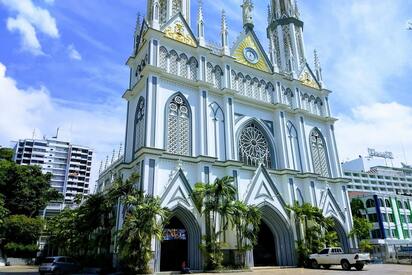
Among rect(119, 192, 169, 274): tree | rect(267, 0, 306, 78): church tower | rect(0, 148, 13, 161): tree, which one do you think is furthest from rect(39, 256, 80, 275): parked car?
rect(267, 0, 306, 78): church tower

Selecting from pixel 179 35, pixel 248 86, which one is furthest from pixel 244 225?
pixel 179 35

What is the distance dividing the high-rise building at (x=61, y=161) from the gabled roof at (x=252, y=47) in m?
82.0

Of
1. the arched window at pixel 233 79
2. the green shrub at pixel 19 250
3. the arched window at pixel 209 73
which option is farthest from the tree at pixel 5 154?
the arched window at pixel 233 79

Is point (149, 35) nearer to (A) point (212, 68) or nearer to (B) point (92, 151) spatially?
(A) point (212, 68)

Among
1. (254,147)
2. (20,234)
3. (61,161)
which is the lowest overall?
(20,234)

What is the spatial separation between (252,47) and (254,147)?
1050 cm

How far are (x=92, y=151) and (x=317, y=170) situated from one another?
93013 millimetres

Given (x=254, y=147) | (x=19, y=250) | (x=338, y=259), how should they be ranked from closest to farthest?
(x=338, y=259) < (x=254, y=147) < (x=19, y=250)

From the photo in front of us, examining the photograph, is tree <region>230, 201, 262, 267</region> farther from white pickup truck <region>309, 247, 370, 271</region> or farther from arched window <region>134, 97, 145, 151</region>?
arched window <region>134, 97, 145, 151</region>

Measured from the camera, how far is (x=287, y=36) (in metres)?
38.3

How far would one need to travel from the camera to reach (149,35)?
1023 inches

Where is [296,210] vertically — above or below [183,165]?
below

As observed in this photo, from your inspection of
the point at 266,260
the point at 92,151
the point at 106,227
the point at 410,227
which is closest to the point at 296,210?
the point at 266,260

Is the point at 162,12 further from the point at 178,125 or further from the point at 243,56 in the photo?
the point at 178,125
